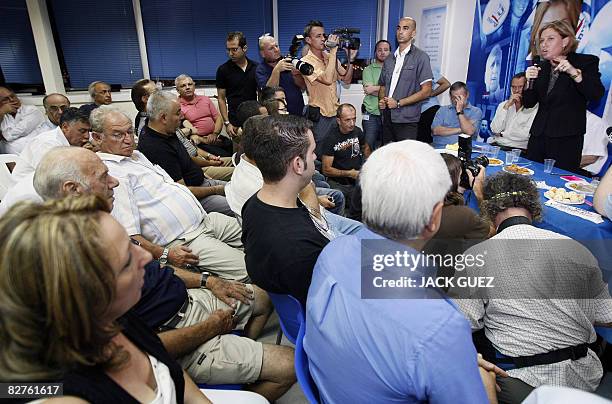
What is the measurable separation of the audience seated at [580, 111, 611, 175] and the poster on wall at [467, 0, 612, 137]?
0.08 meters

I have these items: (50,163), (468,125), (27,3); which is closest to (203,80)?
(27,3)

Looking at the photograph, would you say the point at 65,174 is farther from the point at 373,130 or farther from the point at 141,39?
the point at 141,39

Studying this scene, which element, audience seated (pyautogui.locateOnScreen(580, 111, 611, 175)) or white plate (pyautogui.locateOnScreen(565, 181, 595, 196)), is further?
audience seated (pyautogui.locateOnScreen(580, 111, 611, 175))

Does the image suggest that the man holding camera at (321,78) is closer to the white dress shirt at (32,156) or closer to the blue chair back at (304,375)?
the white dress shirt at (32,156)

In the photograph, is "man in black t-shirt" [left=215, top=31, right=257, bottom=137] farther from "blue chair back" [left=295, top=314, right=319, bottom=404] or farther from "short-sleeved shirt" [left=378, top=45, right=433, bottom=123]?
"blue chair back" [left=295, top=314, right=319, bottom=404]

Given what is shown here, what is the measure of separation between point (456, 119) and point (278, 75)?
2.09 metres

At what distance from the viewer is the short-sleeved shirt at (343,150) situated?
3488mm

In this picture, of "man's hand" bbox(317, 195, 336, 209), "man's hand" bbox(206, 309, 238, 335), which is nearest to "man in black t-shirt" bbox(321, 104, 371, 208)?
"man's hand" bbox(317, 195, 336, 209)

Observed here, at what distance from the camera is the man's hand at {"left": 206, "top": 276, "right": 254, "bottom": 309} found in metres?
1.80

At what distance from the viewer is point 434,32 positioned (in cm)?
552

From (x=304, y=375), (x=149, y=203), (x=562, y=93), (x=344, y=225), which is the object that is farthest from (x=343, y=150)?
(x=304, y=375)

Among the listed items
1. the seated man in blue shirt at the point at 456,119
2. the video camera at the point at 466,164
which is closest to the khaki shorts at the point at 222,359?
the video camera at the point at 466,164

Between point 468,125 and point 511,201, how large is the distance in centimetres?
270

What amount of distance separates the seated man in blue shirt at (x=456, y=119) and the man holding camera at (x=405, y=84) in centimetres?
26
